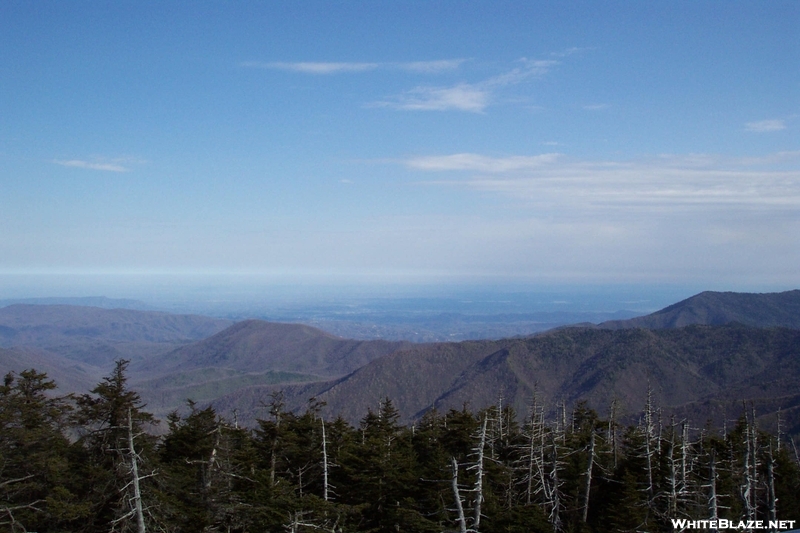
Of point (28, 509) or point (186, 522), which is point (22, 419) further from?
point (186, 522)

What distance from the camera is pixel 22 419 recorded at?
1019 inches

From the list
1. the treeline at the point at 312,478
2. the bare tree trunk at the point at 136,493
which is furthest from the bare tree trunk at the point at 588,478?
the bare tree trunk at the point at 136,493

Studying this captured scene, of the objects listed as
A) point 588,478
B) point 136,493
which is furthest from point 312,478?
point 588,478

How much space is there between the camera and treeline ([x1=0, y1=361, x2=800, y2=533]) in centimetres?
1902

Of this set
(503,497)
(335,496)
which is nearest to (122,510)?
(335,496)

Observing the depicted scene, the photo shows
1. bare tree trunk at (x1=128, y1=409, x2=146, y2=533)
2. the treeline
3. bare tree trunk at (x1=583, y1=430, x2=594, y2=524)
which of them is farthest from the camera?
bare tree trunk at (x1=583, y1=430, x2=594, y2=524)

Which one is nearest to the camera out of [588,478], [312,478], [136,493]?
[136,493]

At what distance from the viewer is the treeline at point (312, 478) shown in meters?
19.0

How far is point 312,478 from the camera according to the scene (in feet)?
93.9

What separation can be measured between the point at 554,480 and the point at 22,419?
26.6 meters

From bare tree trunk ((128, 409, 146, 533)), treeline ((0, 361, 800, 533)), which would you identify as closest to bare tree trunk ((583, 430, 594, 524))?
treeline ((0, 361, 800, 533))

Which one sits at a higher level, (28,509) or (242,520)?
(28,509)

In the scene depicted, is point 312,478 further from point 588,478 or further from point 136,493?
point 588,478

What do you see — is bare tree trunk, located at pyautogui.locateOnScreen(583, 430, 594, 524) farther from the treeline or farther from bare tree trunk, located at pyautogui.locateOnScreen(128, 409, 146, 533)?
bare tree trunk, located at pyautogui.locateOnScreen(128, 409, 146, 533)
